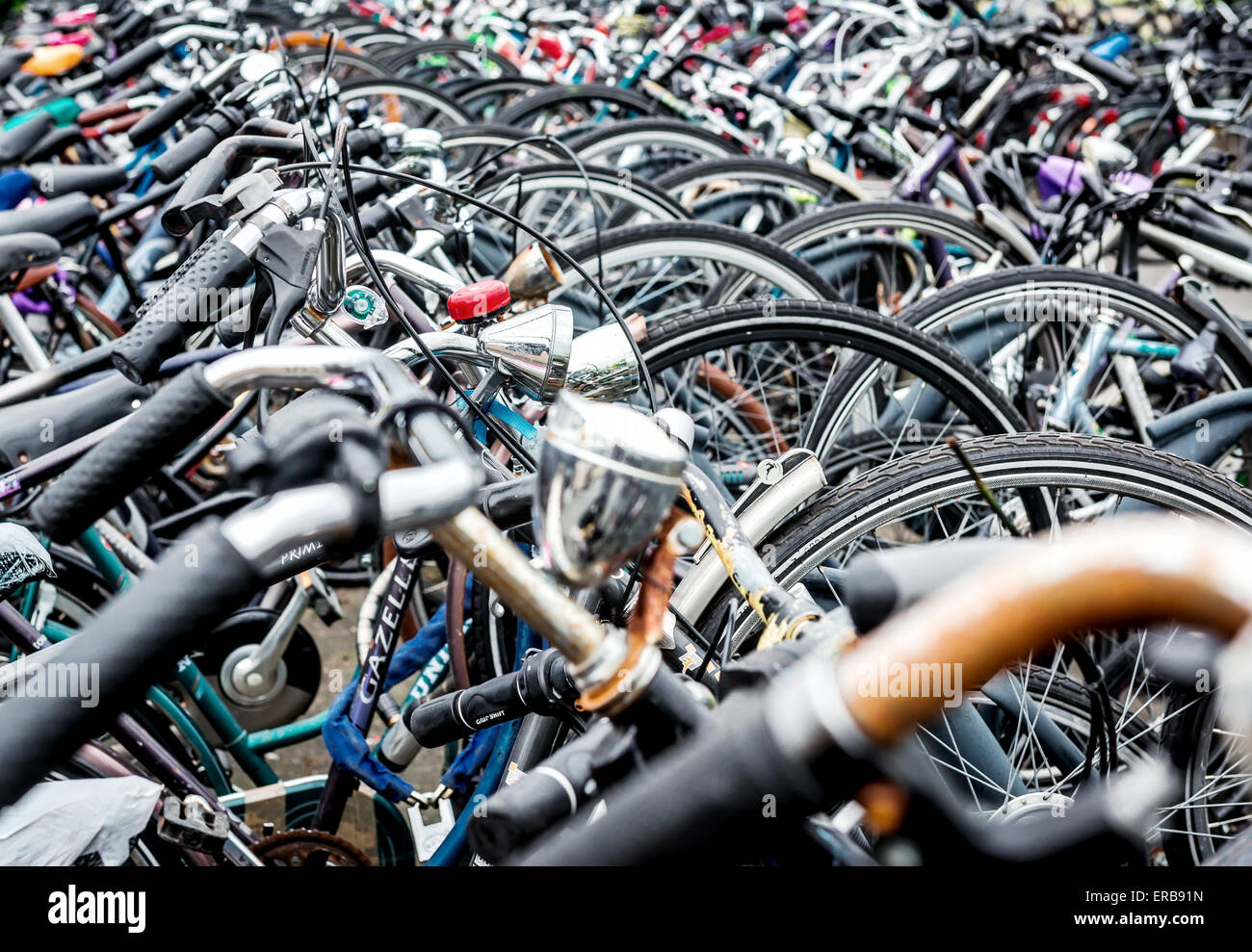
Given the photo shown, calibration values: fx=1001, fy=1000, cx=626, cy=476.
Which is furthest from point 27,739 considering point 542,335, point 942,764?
point 942,764

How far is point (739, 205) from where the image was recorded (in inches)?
158

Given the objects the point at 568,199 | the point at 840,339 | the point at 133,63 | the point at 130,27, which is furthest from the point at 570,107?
the point at 840,339

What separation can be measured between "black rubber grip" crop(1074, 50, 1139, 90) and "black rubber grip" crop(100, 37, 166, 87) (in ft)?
15.2

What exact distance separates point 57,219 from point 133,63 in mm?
1807

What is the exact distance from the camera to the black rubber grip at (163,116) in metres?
2.66

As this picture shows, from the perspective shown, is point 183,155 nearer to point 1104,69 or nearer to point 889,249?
point 889,249

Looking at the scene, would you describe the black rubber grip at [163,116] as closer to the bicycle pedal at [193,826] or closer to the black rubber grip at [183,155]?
the black rubber grip at [183,155]

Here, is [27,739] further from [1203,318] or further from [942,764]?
[1203,318]

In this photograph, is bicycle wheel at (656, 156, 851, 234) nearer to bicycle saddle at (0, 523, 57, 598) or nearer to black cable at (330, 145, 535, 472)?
black cable at (330, 145, 535, 472)

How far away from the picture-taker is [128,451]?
2.97 ft

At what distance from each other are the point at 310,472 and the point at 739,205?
11.3 feet

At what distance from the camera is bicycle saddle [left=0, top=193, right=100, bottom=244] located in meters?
2.35
